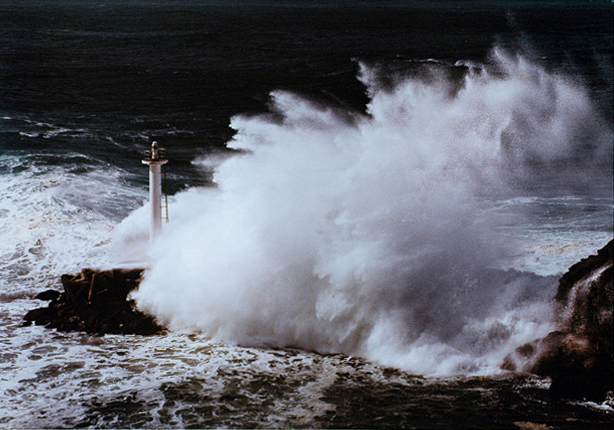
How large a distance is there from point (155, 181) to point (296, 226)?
2.16 meters

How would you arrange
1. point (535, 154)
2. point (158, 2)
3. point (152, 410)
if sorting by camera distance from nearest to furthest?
point (152, 410)
point (535, 154)
point (158, 2)

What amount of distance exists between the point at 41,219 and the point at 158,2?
19.6 meters

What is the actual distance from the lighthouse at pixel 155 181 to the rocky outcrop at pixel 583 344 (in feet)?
17.8

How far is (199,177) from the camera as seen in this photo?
56.7ft

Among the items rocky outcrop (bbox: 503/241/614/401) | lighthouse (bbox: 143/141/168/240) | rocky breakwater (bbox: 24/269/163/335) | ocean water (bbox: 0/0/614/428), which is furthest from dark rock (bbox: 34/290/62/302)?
rocky outcrop (bbox: 503/241/614/401)

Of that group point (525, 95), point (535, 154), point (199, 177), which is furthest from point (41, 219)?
point (525, 95)

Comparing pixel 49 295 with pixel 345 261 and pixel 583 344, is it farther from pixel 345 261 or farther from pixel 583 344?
pixel 583 344

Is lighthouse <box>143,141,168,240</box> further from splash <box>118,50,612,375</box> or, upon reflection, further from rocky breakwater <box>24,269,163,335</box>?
rocky breakwater <box>24,269,163,335</box>

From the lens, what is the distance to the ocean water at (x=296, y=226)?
28.4ft

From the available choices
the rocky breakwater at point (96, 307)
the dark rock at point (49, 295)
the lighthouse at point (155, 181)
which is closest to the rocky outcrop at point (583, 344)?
the rocky breakwater at point (96, 307)

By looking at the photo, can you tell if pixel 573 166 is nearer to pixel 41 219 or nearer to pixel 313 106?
pixel 313 106

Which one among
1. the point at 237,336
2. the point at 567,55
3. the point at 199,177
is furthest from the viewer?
the point at 567,55

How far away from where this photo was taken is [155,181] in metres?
11.0

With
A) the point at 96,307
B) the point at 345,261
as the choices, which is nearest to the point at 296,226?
the point at 345,261
